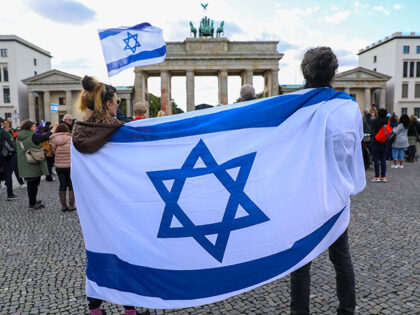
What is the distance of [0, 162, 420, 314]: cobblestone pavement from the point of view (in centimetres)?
296

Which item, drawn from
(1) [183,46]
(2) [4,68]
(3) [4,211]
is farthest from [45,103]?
(3) [4,211]

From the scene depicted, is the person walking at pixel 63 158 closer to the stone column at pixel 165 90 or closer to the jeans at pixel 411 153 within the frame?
the jeans at pixel 411 153

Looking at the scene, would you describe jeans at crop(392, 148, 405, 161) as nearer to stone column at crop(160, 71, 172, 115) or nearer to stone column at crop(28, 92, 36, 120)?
stone column at crop(160, 71, 172, 115)

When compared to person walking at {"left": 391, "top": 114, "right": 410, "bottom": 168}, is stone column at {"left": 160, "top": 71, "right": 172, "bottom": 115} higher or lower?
higher

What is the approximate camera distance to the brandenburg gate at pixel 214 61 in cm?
4444

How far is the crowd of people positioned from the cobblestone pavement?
3.29 m

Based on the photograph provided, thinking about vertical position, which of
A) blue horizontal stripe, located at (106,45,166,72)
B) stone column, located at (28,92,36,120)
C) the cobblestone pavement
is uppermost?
stone column, located at (28,92,36,120)

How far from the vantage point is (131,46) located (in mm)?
3969

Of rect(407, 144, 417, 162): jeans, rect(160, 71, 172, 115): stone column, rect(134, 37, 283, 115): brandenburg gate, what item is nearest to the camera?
rect(407, 144, 417, 162): jeans

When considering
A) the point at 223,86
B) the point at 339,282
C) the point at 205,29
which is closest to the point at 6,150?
the point at 339,282

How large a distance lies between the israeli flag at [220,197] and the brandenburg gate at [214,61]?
42.8 metres

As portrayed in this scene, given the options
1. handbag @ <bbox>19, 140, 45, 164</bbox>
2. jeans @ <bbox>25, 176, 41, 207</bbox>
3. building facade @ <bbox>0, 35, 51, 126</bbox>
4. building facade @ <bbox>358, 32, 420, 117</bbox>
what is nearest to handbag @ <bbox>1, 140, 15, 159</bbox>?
handbag @ <bbox>19, 140, 45, 164</bbox>

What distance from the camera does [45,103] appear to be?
166 feet

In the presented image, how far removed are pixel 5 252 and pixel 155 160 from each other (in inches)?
135
